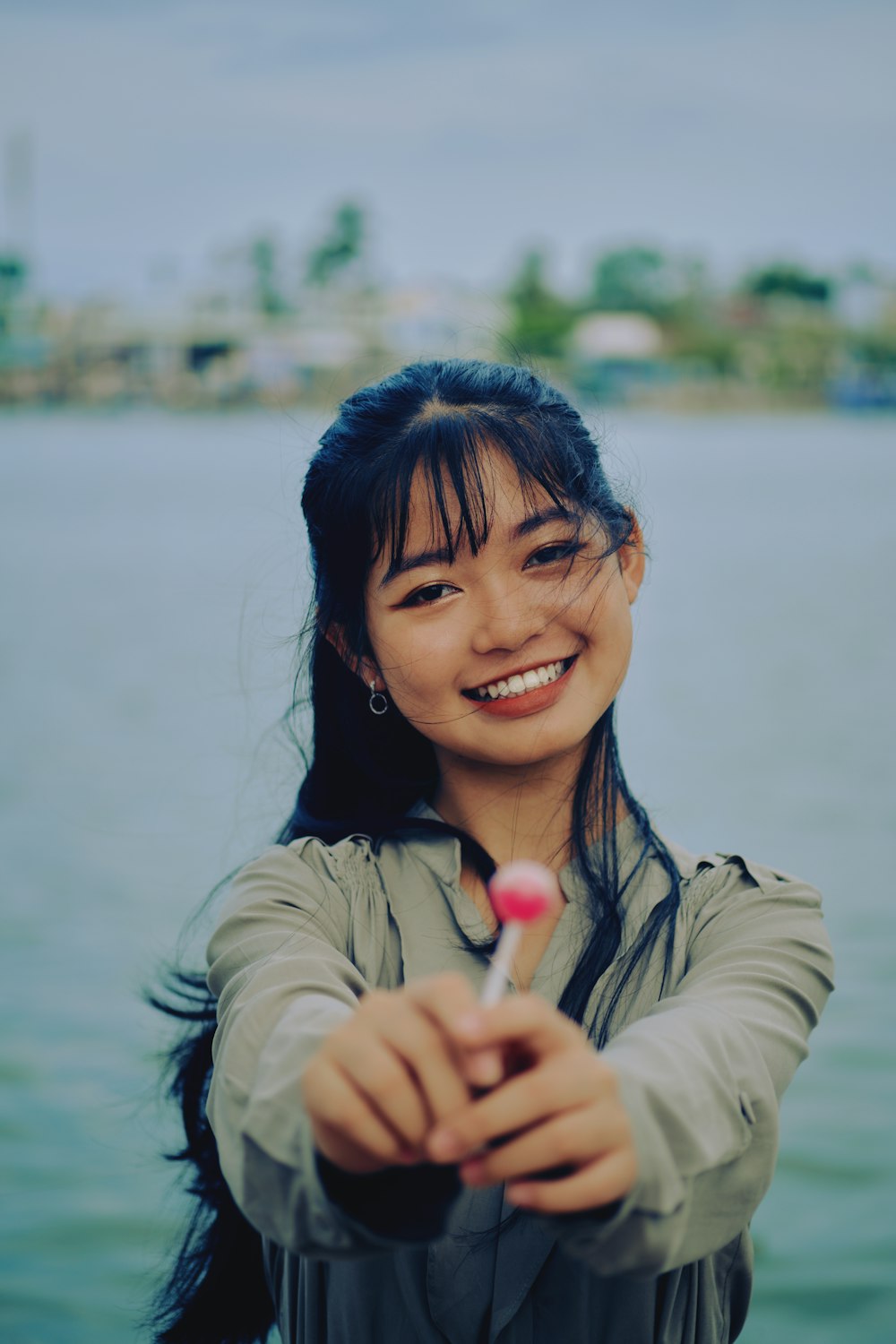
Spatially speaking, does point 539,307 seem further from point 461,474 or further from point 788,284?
point 461,474

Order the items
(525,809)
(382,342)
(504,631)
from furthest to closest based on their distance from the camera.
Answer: (382,342) → (525,809) → (504,631)

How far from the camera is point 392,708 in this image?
1606 millimetres

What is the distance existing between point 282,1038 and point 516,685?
1.48 feet

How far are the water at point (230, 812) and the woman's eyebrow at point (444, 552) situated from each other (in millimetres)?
Result: 248

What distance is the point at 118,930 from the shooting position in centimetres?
428

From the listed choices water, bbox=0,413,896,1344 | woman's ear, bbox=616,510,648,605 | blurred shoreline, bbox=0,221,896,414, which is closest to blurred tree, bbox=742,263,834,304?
blurred shoreline, bbox=0,221,896,414

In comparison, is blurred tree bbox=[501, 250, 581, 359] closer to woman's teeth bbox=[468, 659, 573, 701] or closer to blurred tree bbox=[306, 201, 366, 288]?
blurred tree bbox=[306, 201, 366, 288]

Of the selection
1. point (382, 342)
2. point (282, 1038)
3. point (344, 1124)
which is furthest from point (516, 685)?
point (382, 342)

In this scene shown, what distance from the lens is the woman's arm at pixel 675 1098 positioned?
930mm

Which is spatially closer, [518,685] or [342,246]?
[518,685]

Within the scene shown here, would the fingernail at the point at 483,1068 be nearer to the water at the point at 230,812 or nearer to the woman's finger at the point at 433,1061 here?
the woman's finger at the point at 433,1061

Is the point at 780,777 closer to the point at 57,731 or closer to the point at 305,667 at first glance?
the point at 57,731

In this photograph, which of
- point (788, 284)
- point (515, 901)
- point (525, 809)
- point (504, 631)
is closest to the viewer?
point (515, 901)

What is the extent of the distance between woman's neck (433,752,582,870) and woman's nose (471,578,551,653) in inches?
6.4
